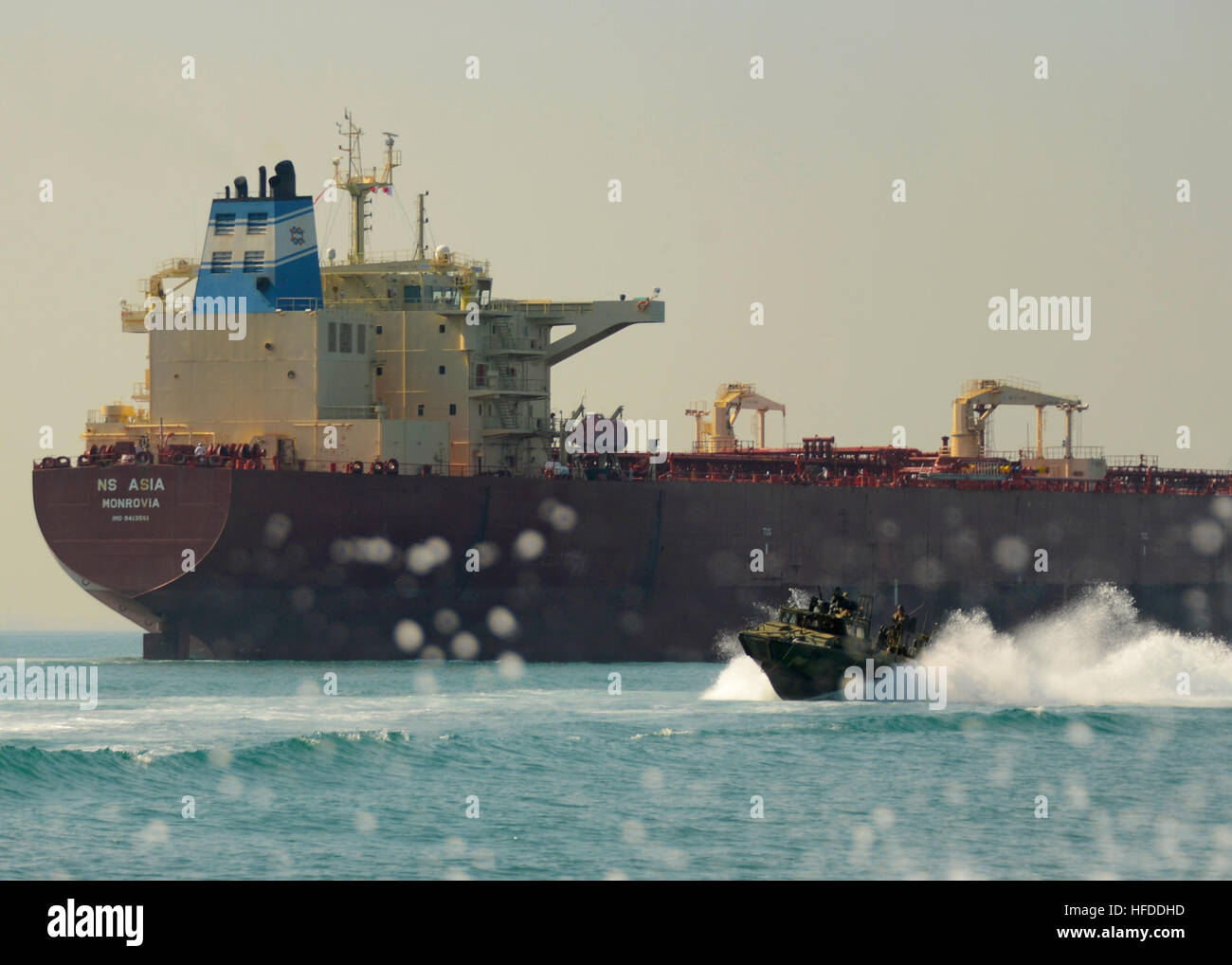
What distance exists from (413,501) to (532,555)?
485 cm

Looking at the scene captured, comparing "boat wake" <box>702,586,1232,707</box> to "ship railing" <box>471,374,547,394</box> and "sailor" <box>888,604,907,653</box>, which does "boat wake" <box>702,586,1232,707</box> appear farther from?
"ship railing" <box>471,374,547,394</box>

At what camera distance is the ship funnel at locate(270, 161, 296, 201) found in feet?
216

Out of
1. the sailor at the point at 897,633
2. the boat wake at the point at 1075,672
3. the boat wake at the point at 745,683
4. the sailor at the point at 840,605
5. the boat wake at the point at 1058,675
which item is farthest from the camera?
the boat wake at the point at 1075,672

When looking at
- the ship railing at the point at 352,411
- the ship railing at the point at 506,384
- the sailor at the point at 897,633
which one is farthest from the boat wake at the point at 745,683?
the ship railing at the point at 352,411

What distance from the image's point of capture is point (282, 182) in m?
65.9

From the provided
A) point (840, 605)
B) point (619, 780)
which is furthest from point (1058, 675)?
point (619, 780)

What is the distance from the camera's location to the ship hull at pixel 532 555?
201ft

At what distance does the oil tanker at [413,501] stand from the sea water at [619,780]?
8.26 m

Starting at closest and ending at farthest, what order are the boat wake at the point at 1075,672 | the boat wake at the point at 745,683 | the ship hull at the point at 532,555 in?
1. the boat wake at the point at 745,683
2. the boat wake at the point at 1075,672
3. the ship hull at the point at 532,555

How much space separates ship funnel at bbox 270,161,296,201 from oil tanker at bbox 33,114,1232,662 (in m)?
0.12

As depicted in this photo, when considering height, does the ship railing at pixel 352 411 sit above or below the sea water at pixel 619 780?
above

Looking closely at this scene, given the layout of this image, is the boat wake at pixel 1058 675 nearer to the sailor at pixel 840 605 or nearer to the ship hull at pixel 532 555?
the sailor at pixel 840 605
